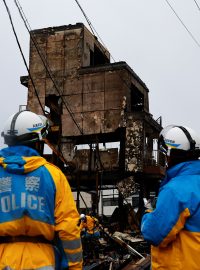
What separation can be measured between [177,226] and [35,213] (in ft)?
3.11

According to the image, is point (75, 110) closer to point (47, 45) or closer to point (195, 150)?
point (47, 45)

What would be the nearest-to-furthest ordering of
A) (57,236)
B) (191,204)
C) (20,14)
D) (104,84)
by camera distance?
(191,204)
(57,236)
(20,14)
(104,84)

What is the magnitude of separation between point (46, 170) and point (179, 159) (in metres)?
0.97

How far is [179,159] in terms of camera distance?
3.18 meters

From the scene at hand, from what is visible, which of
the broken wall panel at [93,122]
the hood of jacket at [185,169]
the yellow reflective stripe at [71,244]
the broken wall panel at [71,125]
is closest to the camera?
the yellow reflective stripe at [71,244]

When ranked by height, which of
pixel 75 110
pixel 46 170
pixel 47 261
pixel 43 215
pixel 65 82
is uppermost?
pixel 65 82

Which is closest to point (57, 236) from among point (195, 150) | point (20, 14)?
point (195, 150)

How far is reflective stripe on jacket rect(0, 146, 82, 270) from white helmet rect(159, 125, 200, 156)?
817mm

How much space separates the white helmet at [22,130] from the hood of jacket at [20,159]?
6 cm

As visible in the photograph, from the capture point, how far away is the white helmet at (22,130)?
126 inches

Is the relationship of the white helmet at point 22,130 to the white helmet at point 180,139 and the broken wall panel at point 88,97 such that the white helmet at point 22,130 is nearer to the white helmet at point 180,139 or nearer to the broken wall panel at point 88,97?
the white helmet at point 180,139

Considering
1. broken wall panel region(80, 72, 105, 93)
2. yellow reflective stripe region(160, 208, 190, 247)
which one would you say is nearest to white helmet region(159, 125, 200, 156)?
yellow reflective stripe region(160, 208, 190, 247)

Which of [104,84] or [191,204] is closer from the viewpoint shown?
[191,204]

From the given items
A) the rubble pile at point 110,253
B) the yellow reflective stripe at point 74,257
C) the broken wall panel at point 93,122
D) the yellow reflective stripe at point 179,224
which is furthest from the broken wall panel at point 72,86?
the yellow reflective stripe at point 179,224
